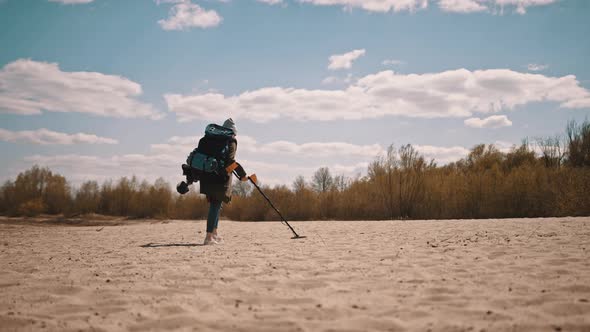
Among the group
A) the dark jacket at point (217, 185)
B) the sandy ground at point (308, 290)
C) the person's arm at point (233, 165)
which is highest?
the person's arm at point (233, 165)

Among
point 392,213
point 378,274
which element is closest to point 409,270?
point 378,274

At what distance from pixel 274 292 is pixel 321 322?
82 cm

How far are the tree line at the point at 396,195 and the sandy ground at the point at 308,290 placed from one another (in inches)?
389

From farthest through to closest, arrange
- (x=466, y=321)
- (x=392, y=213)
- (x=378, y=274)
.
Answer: (x=392, y=213)
(x=378, y=274)
(x=466, y=321)

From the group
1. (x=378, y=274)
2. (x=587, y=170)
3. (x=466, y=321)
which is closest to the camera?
(x=466, y=321)

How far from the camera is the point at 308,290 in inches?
139

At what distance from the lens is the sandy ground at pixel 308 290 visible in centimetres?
278

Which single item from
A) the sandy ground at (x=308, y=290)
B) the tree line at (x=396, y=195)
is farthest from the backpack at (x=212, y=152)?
the tree line at (x=396, y=195)

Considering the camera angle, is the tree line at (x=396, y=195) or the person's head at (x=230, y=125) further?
the tree line at (x=396, y=195)

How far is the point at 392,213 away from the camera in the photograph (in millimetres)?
16047

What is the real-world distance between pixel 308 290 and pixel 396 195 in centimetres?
1330

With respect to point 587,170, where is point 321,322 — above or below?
below

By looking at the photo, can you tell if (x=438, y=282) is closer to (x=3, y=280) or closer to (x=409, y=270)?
(x=409, y=270)

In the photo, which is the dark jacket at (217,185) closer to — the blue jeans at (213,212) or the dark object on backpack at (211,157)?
the dark object on backpack at (211,157)
